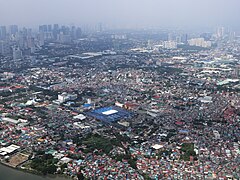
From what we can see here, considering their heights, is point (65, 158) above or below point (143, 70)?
below

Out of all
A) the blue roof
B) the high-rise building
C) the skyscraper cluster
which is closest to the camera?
the blue roof

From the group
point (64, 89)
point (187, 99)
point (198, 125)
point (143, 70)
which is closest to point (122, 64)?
point (143, 70)

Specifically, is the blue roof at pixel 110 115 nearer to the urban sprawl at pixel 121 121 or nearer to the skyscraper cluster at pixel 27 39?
the urban sprawl at pixel 121 121

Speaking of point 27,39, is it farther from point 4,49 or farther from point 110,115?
point 110,115

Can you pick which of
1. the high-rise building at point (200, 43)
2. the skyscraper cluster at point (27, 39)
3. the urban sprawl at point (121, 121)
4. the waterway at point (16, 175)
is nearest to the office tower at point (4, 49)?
the skyscraper cluster at point (27, 39)

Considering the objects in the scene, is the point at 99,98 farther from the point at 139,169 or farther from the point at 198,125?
the point at 139,169

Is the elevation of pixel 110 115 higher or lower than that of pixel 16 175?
higher

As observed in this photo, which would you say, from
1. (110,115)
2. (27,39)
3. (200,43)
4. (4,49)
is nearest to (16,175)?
(110,115)

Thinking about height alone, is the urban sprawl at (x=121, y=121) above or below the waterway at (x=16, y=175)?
above

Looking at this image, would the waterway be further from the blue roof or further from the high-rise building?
the high-rise building

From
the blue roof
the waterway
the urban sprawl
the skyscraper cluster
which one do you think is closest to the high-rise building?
the urban sprawl

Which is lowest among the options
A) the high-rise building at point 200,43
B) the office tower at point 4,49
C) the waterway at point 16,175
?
the waterway at point 16,175
